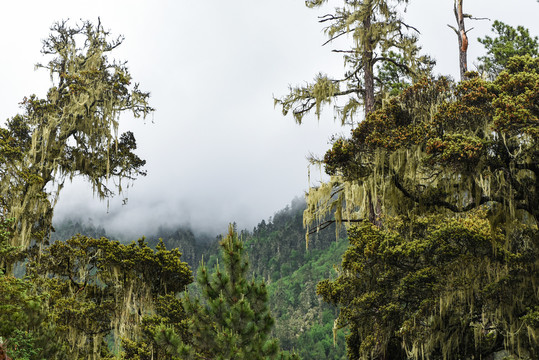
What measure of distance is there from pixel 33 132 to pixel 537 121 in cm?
1512

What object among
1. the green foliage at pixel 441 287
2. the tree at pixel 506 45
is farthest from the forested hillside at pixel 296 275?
the green foliage at pixel 441 287

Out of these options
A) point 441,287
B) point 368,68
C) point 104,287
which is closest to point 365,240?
point 441,287

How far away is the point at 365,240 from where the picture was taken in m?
11.1

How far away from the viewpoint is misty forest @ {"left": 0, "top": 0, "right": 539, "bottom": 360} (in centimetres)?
932

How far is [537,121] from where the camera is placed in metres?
8.36

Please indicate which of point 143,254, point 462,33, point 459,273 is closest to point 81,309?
point 143,254

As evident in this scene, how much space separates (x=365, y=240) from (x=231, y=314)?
3.48 metres

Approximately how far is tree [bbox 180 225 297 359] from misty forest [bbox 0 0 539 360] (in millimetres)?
31

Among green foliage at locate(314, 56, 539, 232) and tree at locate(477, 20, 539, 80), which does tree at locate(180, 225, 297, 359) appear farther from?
tree at locate(477, 20, 539, 80)

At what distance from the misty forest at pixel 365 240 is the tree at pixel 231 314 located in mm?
31

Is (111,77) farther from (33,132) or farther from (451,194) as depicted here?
(451,194)

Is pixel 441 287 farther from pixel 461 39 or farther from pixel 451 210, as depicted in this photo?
pixel 461 39

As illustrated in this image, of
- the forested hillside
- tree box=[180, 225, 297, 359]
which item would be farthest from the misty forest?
the forested hillside

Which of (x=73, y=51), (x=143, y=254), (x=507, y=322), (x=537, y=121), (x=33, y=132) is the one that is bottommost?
(x=507, y=322)
